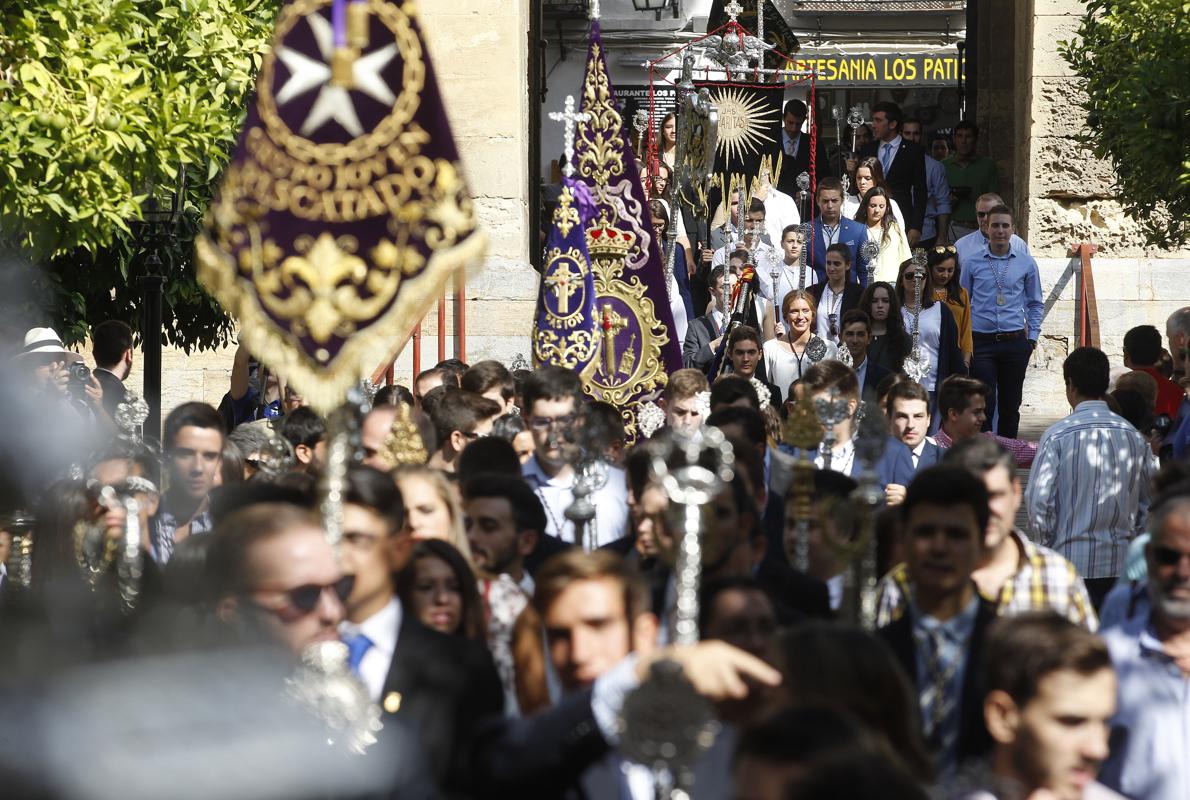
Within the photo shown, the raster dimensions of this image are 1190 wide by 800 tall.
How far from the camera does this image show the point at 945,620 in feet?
16.5

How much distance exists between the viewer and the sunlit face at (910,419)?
8469 mm

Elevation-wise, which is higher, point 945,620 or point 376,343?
point 376,343

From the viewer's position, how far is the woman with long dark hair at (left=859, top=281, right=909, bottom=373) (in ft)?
35.5

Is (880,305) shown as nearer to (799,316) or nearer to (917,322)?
(799,316)

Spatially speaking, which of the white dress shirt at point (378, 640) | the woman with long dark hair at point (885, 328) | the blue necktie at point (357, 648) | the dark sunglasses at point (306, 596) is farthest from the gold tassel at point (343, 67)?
the woman with long dark hair at point (885, 328)

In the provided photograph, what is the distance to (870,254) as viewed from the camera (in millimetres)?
13289

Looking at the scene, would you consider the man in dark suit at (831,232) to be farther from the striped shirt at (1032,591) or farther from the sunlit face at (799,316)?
the striped shirt at (1032,591)

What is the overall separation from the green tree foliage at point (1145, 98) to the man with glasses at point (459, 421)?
178 inches

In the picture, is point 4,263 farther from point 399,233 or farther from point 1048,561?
point 1048,561

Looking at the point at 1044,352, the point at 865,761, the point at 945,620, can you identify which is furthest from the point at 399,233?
the point at 1044,352

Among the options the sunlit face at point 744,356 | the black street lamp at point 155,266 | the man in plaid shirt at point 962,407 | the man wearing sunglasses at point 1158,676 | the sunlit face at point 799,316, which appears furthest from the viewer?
the sunlit face at point 799,316

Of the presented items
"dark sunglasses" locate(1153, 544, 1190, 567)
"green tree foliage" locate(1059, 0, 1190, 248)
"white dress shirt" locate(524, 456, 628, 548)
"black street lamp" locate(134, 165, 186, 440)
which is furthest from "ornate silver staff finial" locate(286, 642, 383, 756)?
"green tree foliage" locate(1059, 0, 1190, 248)

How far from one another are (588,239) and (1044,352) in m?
5.81

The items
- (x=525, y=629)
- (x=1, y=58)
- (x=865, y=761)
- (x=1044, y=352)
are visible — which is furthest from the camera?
(x=1044, y=352)
